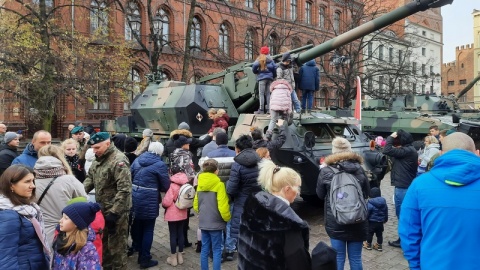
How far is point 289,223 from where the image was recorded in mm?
2795

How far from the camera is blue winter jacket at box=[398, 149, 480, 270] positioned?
2713mm

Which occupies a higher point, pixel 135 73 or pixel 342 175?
pixel 135 73

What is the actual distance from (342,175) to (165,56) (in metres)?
25.4

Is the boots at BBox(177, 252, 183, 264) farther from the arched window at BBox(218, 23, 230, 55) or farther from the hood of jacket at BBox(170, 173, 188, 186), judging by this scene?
the arched window at BBox(218, 23, 230, 55)

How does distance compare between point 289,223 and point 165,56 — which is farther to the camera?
point 165,56

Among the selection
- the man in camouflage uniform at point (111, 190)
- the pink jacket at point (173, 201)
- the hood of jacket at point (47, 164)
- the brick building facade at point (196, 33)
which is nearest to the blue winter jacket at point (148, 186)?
the pink jacket at point (173, 201)

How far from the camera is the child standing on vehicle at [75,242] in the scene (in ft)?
10.6

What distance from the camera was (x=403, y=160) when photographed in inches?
267

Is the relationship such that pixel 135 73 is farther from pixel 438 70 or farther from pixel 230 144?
pixel 438 70

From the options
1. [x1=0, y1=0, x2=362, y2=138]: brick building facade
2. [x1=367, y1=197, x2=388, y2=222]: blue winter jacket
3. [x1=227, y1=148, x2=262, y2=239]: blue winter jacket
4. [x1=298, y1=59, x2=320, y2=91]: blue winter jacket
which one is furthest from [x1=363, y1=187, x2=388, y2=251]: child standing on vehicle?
[x1=0, y1=0, x2=362, y2=138]: brick building facade

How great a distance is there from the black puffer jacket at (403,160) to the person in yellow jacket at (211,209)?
9.78 ft

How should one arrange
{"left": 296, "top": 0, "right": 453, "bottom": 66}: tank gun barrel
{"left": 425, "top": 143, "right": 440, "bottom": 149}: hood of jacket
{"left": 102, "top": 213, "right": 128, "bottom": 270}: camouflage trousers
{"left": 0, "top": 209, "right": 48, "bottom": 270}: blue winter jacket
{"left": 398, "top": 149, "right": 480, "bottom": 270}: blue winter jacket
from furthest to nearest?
{"left": 296, "top": 0, "right": 453, "bottom": 66}: tank gun barrel → {"left": 425, "top": 143, "right": 440, "bottom": 149}: hood of jacket → {"left": 102, "top": 213, "right": 128, "bottom": 270}: camouflage trousers → {"left": 0, "top": 209, "right": 48, "bottom": 270}: blue winter jacket → {"left": 398, "top": 149, "right": 480, "bottom": 270}: blue winter jacket

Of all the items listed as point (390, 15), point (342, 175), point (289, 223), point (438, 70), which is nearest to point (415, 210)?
point (289, 223)

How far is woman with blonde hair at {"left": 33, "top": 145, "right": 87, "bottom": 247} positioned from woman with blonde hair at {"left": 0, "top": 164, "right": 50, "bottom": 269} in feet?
1.73
